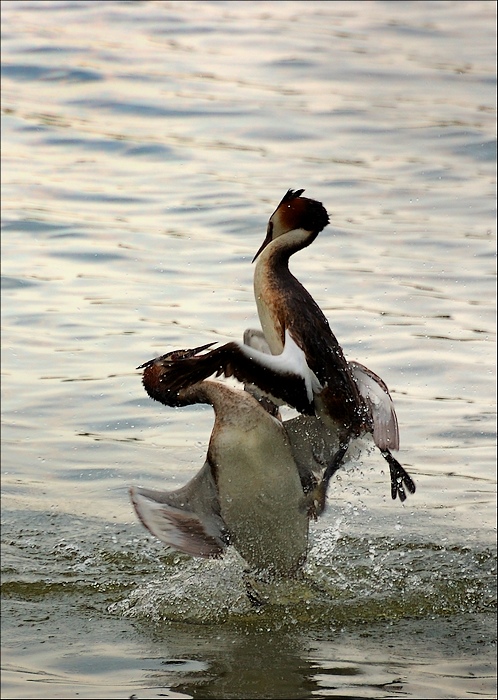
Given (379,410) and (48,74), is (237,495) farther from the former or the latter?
(48,74)

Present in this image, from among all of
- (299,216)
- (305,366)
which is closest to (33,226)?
(299,216)

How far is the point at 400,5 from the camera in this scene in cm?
2612

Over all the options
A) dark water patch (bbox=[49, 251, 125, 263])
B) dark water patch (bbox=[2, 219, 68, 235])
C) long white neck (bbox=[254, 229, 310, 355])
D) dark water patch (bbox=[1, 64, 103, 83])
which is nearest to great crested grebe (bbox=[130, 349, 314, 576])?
long white neck (bbox=[254, 229, 310, 355])

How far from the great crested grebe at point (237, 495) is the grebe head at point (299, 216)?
2.56 ft

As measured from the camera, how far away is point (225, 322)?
1044 cm

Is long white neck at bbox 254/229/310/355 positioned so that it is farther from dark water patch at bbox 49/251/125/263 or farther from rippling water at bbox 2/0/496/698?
dark water patch at bbox 49/251/125/263

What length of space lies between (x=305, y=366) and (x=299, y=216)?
0.83m

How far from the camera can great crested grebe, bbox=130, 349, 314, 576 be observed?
6.40 meters

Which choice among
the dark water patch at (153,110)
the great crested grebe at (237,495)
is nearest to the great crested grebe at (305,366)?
the great crested grebe at (237,495)

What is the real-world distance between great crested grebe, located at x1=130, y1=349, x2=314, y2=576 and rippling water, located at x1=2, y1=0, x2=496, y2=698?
317mm

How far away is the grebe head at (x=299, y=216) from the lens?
655cm

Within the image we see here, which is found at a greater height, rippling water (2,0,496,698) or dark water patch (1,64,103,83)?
dark water patch (1,64,103,83)

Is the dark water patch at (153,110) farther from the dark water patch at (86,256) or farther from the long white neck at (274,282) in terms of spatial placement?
the long white neck at (274,282)

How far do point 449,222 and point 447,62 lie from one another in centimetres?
820
